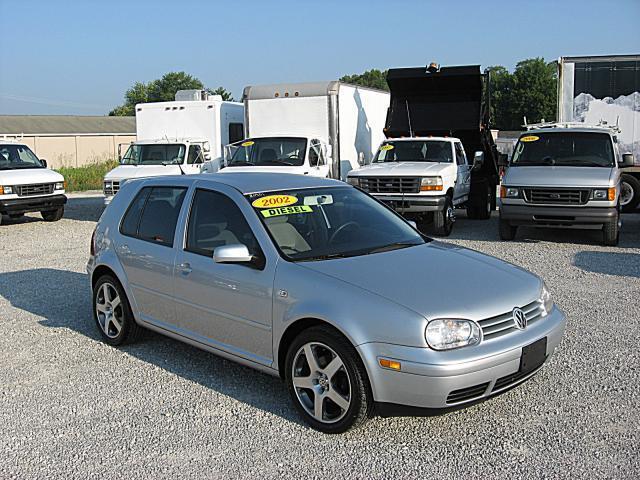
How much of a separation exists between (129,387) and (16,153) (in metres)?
13.3

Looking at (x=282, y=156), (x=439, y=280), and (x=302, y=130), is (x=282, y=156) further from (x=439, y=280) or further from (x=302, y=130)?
(x=439, y=280)

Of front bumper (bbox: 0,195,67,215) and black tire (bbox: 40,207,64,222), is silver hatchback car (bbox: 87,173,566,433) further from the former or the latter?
black tire (bbox: 40,207,64,222)

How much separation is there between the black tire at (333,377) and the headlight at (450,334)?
46 cm

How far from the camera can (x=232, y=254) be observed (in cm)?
479

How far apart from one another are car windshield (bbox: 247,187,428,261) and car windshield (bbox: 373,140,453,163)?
28.2 feet

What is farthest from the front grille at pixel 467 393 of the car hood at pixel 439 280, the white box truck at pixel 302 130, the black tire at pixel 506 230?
the white box truck at pixel 302 130

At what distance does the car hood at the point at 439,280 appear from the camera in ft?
13.9

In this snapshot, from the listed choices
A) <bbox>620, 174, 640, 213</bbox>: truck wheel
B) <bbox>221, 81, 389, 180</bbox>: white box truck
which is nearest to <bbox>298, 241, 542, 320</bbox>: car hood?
<bbox>221, 81, 389, 180</bbox>: white box truck

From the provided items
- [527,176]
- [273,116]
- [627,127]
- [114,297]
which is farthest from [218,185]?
[627,127]

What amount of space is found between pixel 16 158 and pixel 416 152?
9.56 metres

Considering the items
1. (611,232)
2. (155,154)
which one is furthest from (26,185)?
(611,232)

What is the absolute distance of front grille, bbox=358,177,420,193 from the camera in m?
13.1

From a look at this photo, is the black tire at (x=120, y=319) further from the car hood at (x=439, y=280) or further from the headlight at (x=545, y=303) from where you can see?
the headlight at (x=545, y=303)

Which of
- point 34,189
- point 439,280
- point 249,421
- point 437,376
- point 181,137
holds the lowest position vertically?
point 249,421
